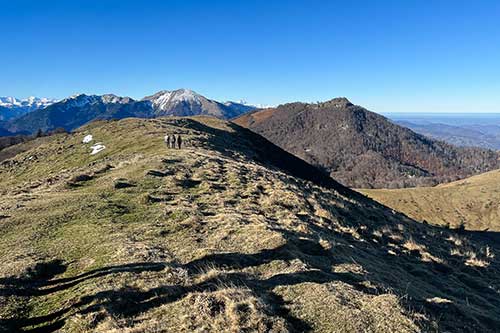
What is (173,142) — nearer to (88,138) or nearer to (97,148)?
(97,148)

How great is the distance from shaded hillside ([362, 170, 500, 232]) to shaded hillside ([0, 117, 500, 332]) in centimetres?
8995

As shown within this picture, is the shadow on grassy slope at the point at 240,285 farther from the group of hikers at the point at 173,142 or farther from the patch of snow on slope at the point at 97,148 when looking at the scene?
the patch of snow on slope at the point at 97,148

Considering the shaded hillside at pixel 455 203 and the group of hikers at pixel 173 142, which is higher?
the group of hikers at pixel 173 142

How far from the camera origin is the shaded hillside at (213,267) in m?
9.41

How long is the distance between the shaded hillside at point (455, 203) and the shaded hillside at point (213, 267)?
89948mm

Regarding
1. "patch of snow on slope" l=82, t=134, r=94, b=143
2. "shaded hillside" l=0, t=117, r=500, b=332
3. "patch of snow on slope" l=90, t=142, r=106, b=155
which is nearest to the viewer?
A: "shaded hillside" l=0, t=117, r=500, b=332

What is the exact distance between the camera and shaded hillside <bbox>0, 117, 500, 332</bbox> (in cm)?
941

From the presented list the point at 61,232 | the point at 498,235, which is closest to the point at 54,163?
the point at 61,232

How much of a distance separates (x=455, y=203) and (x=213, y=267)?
124 m

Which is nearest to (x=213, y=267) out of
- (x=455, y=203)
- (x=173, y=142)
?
(x=173, y=142)

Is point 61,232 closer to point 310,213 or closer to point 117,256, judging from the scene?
point 117,256

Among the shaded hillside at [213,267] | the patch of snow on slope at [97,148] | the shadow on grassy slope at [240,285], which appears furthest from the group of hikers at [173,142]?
the shadow on grassy slope at [240,285]

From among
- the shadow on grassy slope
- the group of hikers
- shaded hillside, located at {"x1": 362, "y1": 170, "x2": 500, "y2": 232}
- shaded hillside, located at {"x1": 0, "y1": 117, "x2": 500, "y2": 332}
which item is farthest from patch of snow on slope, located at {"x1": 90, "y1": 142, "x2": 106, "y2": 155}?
shaded hillside, located at {"x1": 362, "y1": 170, "x2": 500, "y2": 232}

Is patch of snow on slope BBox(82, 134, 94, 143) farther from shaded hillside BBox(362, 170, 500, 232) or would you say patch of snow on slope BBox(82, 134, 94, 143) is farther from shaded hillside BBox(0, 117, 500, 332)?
shaded hillside BBox(362, 170, 500, 232)
